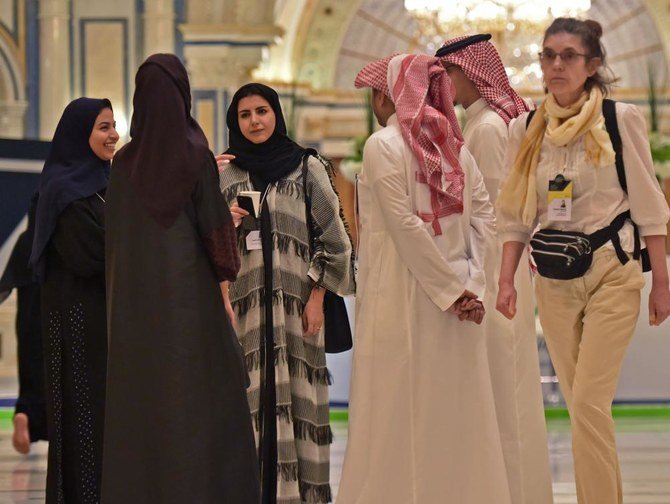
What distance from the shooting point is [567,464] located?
5.23 meters

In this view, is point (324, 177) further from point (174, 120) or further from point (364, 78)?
point (174, 120)

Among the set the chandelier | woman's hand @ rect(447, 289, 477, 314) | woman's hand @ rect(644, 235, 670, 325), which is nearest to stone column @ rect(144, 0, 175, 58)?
the chandelier

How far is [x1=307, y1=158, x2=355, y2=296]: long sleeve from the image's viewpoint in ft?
12.7

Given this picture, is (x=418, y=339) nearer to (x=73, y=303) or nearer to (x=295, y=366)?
(x=295, y=366)

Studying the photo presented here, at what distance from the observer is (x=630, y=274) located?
11.0 ft

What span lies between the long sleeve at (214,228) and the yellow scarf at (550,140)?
923 mm

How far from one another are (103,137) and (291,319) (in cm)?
80

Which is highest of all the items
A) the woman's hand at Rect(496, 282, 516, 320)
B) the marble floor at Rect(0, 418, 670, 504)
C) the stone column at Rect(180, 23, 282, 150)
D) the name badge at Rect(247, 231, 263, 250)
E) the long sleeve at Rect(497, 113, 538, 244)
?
the stone column at Rect(180, 23, 282, 150)

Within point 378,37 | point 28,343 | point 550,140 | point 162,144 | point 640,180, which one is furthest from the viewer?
point 378,37

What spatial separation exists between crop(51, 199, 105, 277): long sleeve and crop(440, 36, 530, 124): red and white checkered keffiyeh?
3.91ft

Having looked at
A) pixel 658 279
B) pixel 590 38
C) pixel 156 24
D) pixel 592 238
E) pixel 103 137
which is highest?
pixel 156 24

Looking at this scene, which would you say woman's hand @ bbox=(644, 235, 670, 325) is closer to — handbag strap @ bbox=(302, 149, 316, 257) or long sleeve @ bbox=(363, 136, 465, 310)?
long sleeve @ bbox=(363, 136, 465, 310)

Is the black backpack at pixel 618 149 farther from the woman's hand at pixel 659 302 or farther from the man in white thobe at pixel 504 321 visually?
the man in white thobe at pixel 504 321

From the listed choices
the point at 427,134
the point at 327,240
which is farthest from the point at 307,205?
the point at 427,134
